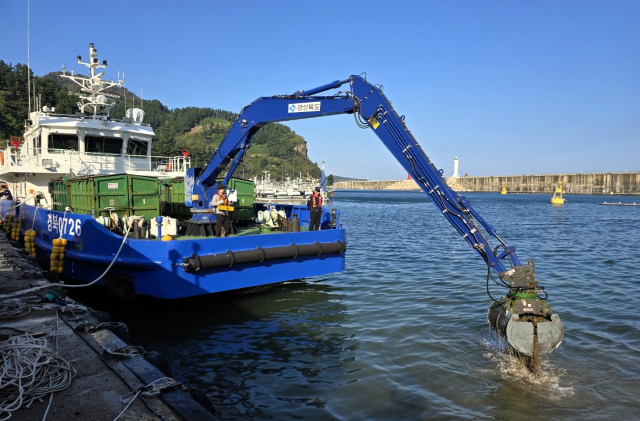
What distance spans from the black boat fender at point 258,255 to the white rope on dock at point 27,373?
3.62m

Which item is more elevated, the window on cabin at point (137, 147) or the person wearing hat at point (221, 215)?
the window on cabin at point (137, 147)

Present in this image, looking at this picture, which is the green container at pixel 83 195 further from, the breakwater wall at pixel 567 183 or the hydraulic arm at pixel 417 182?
the breakwater wall at pixel 567 183

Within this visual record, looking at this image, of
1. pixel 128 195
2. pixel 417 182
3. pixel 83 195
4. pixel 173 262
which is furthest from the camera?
pixel 83 195

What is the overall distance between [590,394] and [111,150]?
1439 centimetres

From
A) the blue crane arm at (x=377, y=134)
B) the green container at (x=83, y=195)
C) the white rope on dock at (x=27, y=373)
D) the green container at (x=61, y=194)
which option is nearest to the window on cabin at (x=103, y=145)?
the green container at (x=61, y=194)

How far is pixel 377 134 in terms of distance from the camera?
834cm

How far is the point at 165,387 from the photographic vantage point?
3564mm

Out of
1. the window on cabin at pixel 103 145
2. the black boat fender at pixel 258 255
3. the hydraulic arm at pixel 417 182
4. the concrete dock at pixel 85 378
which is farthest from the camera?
the window on cabin at pixel 103 145

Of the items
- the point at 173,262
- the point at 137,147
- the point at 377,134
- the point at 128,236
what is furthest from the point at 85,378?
the point at 137,147

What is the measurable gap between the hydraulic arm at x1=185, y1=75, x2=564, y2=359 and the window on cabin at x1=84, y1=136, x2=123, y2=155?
5.36 meters

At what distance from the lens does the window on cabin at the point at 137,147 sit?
47.6 ft

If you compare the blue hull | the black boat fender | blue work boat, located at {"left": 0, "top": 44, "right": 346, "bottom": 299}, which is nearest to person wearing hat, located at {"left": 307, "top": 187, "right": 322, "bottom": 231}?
blue work boat, located at {"left": 0, "top": 44, "right": 346, "bottom": 299}

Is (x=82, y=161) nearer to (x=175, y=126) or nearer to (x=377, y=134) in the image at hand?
(x=377, y=134)

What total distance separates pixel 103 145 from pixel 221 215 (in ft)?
22.9
